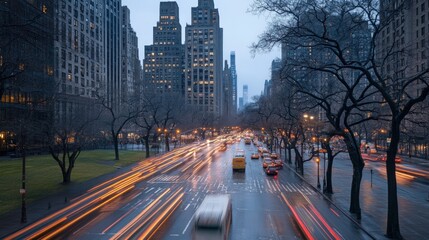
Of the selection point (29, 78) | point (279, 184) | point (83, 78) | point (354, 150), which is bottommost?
point (279, 184)

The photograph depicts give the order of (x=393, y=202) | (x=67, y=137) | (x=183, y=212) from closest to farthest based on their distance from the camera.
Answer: (x=393, y=202), (x=183, y=212), (x=67, y=137)

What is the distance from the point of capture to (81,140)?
127 ft

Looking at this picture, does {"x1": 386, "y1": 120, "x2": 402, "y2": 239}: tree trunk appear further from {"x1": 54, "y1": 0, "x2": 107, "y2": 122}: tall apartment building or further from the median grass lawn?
{"x1": 54, "y1": 0, "x2": 107, "y2": 122}: tall apartment building

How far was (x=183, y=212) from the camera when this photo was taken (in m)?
25.3

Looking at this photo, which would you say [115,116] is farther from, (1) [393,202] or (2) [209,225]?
(1) [393,202]

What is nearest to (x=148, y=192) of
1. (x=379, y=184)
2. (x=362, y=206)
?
(x=362, y=206)

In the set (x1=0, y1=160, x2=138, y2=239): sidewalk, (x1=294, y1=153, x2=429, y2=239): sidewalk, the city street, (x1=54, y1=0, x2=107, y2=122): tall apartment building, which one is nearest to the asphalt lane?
the city street

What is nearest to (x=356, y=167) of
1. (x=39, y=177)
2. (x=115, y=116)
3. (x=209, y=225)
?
(x=209, y=225)

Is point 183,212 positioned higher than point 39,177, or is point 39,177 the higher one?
point 39,177

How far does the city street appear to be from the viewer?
2012 cm

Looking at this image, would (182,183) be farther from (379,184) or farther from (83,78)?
(83,78)

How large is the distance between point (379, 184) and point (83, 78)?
256 ft

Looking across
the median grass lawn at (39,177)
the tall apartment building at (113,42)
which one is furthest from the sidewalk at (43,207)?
the tall apartment building at (113,42)

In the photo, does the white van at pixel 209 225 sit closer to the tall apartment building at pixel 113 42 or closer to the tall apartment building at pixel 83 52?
the tall apartment building at pixel 83 52
